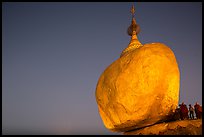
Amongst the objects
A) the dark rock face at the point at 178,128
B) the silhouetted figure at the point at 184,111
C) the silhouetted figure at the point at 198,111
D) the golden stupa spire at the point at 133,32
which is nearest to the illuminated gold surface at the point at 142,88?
the dark rock face at the point at 178,128

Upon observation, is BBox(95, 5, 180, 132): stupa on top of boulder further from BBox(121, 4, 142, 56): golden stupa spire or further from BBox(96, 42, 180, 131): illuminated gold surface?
BBox(121, 4, 142, 56): golden stupa spire

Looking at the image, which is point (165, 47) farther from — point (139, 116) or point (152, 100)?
point (139, 116)

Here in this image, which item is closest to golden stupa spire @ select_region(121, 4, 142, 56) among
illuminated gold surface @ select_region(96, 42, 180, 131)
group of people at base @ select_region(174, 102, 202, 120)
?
illuminated gold surface @ select_region(96, 42, 180, 131)

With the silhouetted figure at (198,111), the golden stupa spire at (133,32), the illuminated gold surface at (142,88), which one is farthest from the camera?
the golden stupa spire at (133,32)

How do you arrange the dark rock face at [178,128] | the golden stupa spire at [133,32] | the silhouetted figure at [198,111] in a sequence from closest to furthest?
1. the dark rock face at [178,128]
2. the silhouetted figure at [198,111]
3. the golden stupa spire at [133,32]

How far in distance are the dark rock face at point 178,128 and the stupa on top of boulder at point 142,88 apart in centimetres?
42

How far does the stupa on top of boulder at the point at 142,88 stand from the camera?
12289mm

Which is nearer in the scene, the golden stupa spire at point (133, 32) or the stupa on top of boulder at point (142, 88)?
the stupa on top of boulder at point (142, 88)

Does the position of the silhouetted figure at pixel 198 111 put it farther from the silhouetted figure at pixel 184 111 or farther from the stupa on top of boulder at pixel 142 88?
the stupa on top of boulder at pixel 142 88

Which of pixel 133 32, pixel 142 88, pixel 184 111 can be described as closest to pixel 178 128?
pixel 184 111

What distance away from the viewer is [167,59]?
12961mm

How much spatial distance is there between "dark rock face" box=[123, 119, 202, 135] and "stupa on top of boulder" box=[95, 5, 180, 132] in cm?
42

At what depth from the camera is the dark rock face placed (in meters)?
11.0

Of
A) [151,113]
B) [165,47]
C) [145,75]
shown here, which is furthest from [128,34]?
[151,113]
